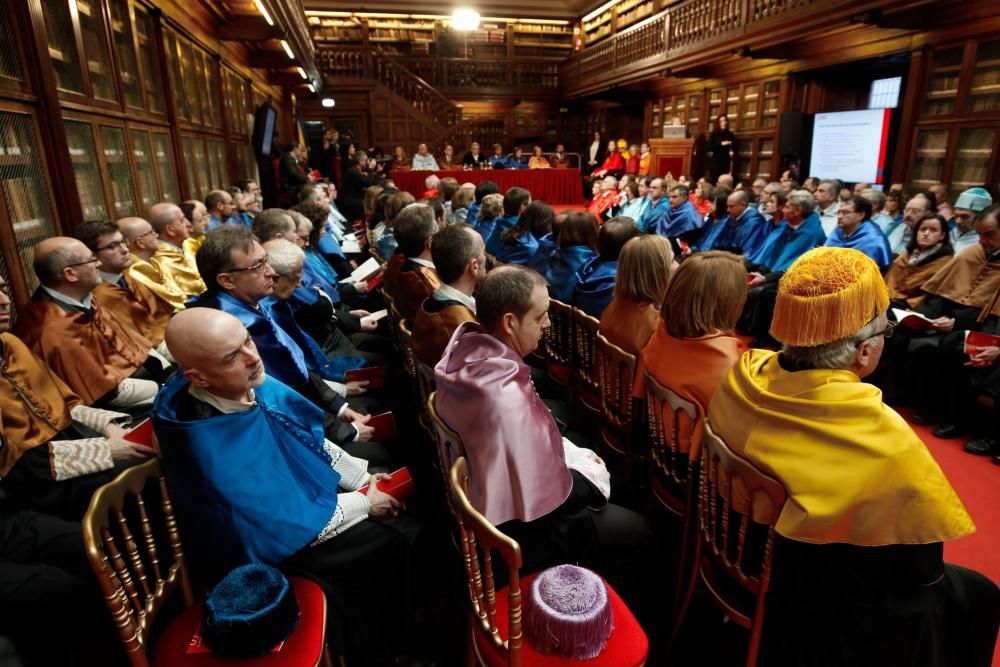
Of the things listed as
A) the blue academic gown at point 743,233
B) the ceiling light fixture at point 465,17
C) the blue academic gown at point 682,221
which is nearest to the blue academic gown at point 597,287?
the blue academic gown at point 743,233

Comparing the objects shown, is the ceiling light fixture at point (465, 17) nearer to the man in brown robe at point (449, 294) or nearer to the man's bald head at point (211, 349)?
the man in brown robe at point (449, 294)

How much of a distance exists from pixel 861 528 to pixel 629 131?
1510 cm

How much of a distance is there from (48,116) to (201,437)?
8.88 feet

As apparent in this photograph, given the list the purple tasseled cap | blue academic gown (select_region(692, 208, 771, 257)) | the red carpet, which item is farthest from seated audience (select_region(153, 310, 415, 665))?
blue academic gown (select_region(692, 208, 771, 257))

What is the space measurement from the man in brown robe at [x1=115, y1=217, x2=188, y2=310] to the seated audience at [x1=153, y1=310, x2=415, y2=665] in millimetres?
1885

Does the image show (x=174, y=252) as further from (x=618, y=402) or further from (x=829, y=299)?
(x=829, y=299)

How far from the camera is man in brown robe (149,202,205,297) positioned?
338 centimetres

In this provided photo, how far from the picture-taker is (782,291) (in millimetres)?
1340

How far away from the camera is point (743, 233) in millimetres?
5562

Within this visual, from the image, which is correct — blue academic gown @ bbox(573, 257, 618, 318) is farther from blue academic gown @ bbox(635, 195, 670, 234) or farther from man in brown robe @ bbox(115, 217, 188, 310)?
blue academic gown @ bbox(635, 195, 670, 234)

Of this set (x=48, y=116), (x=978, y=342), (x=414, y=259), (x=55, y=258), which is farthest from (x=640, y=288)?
(x=48, y=116)

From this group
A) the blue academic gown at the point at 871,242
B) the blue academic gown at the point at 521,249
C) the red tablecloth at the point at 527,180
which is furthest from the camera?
the red tablecloth at the point at 527,180

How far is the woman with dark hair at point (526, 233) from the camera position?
4.25 metres

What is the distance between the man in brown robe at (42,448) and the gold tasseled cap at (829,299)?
6.28ft
